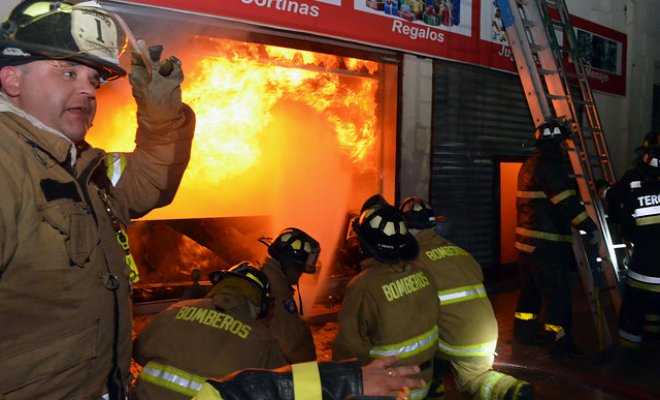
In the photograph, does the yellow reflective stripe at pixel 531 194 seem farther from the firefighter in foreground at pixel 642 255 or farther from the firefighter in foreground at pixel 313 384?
the firefighter in foreground at pixel 313 384

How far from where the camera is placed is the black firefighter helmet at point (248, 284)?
268 centimetres

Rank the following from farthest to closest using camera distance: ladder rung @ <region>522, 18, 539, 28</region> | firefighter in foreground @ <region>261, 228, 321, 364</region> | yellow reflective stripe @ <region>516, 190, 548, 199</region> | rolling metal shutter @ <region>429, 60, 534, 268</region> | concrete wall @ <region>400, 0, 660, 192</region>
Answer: concrete wall @ <region>400, 0, 660, 192</region> → rolling metal shutter @ <region>429, 60, 534, 268</region> → ladder rung @ <region>522, 18, 539, 28</region> → yellow reflective stripe @ <region>516, 190, 548, 199</region> → firefighter in foreground @ <region>261, 228, 321, 364</region>

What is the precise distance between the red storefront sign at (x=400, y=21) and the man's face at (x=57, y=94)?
3366 millimetres

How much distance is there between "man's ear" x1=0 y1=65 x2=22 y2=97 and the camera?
1.65 meters

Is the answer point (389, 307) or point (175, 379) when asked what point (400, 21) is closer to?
point (389, 307)

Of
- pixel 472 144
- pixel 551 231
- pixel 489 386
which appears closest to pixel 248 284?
pixel 489 386

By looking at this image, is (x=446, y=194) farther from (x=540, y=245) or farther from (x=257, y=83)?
(x=257, y=83)

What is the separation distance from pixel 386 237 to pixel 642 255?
3727 mm

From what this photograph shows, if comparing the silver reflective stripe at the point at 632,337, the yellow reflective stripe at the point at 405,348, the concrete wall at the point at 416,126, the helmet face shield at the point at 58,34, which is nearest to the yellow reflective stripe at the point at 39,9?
the helmet face shield at the point at 58,34

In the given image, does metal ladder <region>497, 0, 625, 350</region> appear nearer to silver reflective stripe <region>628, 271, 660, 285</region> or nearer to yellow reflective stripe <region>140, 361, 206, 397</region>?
silver reflective stripe <region>628, 271, 660, 285</region>

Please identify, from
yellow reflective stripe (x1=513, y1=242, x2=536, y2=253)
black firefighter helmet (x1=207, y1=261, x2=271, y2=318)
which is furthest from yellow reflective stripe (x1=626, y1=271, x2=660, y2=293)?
black firefighter helmet (x1=207, y1=261, x2=271, y2=318)

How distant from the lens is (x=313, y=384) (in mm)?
1412

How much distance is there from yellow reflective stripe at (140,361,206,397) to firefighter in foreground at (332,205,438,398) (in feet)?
3.41

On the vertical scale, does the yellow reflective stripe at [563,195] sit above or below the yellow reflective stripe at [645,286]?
above
